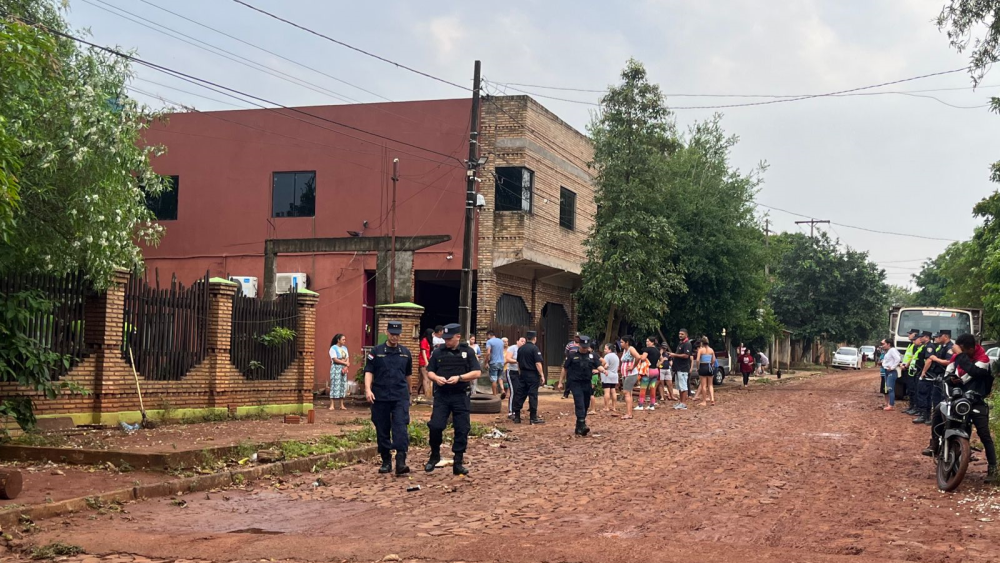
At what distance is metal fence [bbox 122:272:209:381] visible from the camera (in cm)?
1580

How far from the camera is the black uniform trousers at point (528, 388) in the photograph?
1805 cm

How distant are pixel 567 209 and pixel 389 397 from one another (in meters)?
22.7

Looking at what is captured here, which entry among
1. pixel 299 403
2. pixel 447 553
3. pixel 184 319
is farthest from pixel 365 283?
pixel 447 553

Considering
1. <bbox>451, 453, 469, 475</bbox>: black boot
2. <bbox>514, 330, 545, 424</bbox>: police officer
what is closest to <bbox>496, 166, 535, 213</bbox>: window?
<bbox>514, 330, 545, 424</bbox>: police officer

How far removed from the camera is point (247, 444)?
12672 millimetres

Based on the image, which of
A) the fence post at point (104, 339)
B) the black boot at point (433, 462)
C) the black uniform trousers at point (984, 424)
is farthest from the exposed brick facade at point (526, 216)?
the black uniform trousers at point (984, 424)

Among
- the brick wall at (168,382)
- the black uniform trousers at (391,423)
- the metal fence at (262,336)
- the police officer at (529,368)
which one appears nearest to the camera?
the black uniform trousers at (391,423)

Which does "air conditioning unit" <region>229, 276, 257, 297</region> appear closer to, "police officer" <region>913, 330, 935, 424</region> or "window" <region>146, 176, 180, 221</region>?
"window" <region>146, 176, 180, 221</region>

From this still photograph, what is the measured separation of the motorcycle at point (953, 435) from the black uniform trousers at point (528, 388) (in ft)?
27.6

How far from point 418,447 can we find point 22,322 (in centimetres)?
570

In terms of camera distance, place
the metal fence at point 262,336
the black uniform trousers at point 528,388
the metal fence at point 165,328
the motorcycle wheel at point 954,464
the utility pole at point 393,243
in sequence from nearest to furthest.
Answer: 1. the motorcycle wheel at point 954,464
2. the metal fence at point 165,328
3. the black uniform trousers at point 528,388
4. the metal fence at point 262,336
5. the utility pole at point 393,243

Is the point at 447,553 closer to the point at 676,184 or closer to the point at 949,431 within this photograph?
the point at 949,431

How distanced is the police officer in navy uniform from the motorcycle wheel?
232 inches

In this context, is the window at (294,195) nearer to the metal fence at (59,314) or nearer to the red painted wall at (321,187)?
the red painted wall at (321,187)
